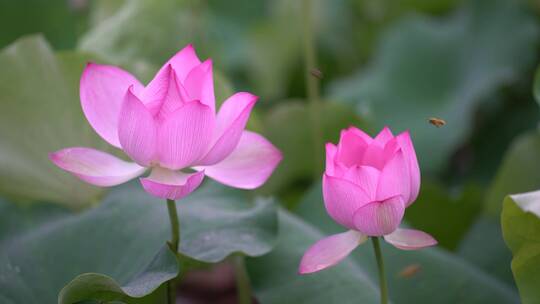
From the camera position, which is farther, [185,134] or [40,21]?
[40,21]

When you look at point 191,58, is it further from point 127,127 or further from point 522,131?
point 522,131

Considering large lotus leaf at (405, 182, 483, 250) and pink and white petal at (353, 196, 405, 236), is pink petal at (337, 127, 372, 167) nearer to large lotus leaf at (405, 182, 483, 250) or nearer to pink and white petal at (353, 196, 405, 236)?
pink and white petal at (353, 196, 405, 236)

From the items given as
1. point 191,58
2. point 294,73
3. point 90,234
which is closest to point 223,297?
point 294,73

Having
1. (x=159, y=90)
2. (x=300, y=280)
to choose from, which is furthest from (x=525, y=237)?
(x=159, y=90)

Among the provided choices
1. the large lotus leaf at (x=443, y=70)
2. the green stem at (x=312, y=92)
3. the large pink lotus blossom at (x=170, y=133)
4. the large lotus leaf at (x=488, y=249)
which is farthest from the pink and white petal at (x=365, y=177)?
the large lotus leaf at (x=443, y=70)

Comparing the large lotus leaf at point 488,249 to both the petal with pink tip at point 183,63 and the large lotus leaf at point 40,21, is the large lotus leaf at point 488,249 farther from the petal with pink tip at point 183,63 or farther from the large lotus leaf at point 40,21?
the large lotus leaf at point 40,21

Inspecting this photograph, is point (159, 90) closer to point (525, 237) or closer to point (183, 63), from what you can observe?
point (183, 63)
